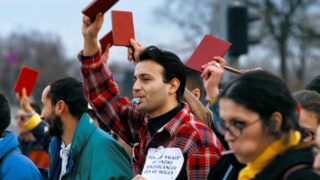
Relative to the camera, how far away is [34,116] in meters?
7.79

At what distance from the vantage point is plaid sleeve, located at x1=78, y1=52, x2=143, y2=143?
4969 mm

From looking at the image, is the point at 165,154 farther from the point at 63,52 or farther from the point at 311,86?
the point at 63,52

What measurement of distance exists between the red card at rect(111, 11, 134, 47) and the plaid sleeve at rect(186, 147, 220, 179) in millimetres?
984

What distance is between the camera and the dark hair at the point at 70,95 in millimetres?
5543

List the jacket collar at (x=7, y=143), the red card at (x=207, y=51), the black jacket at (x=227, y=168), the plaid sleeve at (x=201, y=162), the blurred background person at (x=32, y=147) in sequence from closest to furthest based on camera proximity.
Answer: the black jacket at (x=227, y=168) < the plaid sleeve at (x=201, y=162) < the red card at (x=207, y=51) < the jacket collar at (x=7, y=143) < the blurred background person at (x=32, y=147)

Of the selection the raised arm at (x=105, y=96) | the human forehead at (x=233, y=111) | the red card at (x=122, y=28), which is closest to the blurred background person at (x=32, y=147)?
the raised arm at (x=105, y=96)

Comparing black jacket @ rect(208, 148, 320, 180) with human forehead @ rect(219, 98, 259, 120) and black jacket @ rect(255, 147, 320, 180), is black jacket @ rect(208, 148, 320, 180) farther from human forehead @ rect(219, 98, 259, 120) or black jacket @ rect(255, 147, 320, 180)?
human forehead @ rect(219, 98, 259, 120)

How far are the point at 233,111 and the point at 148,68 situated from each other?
1.54 metres

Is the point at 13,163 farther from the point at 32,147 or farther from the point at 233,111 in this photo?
the point at 32,147

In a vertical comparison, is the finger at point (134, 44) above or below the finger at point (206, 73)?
above

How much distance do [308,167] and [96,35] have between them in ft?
6.81

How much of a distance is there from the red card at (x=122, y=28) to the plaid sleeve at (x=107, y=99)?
0.58ft

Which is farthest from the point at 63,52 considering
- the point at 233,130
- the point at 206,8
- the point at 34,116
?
the point at 233,130

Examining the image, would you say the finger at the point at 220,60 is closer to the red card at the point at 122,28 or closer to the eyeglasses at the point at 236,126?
the red card at the point at 122,28
